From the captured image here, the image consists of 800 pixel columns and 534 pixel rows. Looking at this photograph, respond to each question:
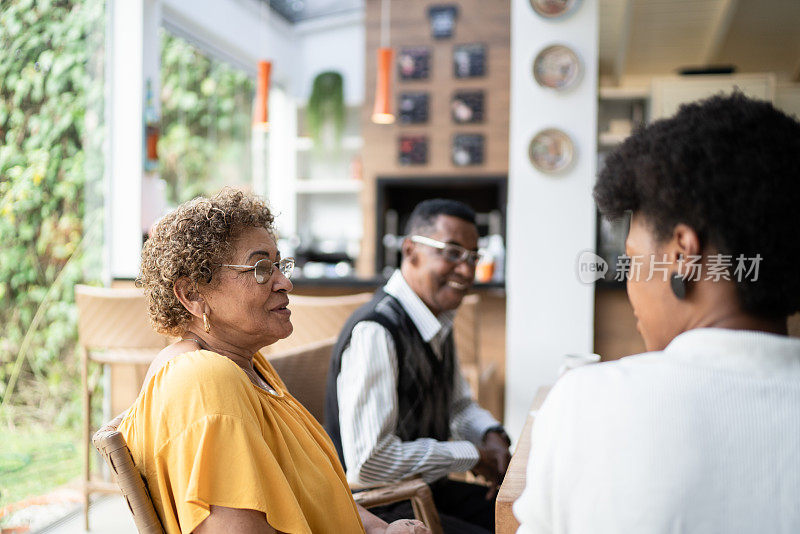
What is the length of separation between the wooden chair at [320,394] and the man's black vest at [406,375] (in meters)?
0.06

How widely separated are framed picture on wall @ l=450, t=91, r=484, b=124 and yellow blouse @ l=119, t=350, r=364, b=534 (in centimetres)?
531

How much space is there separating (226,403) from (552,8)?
2.96 meters

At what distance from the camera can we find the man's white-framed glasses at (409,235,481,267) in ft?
6.51

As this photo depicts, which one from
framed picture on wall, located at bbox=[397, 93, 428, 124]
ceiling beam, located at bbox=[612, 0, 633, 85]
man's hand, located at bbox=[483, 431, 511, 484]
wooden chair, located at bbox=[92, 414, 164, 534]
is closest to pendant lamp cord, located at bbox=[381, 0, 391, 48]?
framed picture on wall, located at bbox=[397, 93, 428, 124]

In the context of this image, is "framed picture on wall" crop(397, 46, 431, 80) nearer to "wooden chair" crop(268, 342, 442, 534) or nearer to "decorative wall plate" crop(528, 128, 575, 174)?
"decorative wall plate" crop(528, 128, 575, 174)

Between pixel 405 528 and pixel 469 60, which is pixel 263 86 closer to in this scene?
pixel 469 60

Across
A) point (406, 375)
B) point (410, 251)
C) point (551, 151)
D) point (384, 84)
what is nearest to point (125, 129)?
point (384, 84)

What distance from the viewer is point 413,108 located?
6.28 meters

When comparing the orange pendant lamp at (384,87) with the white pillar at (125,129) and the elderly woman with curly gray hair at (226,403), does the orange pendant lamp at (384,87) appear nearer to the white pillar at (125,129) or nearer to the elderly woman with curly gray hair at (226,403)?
the white pillar at (125,129)

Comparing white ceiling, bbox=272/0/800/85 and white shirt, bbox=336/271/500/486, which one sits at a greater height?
→ white ceiling, bbox=272/0/800/85

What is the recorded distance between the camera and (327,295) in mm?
4027

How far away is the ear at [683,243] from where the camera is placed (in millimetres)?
747

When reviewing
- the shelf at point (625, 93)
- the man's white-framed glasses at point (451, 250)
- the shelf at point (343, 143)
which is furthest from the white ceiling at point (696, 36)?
the man's white-framed glasses at point (451, 250)

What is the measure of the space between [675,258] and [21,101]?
3.05 meters
